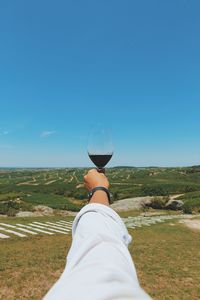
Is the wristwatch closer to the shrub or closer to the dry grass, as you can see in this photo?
the dry grass

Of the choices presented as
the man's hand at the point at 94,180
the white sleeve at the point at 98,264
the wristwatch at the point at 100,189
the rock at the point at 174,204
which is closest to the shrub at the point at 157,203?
the rock at the point at 174,204

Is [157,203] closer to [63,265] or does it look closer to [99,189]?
[63,265]

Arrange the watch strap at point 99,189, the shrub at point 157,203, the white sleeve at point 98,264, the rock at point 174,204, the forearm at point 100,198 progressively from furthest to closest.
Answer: the shrub at point 157,203 → the rock at point 174,204 → the watch strap at point 99,189 → the forearm at point 100,198 → the white sleeve at point 98,264

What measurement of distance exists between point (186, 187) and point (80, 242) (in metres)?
57.7

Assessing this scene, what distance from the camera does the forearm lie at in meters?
1.79

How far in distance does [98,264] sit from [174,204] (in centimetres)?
3578

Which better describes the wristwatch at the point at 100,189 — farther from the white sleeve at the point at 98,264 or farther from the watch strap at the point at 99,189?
the white sleeve at the point at 98,264

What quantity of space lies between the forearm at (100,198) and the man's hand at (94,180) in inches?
3.8

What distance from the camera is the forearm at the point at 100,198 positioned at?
1786mm

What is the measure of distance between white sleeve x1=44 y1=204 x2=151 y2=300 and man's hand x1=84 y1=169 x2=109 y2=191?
13.5 inches

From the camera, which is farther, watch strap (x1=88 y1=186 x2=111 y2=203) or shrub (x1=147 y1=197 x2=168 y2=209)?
shrub (x1=147 y1=197 x2=168 y2=209)

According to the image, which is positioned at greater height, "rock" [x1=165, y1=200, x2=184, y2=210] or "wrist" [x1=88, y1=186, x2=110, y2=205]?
"wrist" [x1=88, y1=186, x2=110, y2=205]

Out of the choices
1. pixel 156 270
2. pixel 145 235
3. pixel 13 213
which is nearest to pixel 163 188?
pixel 13 213

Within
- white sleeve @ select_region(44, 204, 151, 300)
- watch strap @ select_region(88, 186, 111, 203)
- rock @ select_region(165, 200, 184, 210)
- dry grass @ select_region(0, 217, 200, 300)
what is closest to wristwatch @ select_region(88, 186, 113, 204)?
watch strap @ select_region(88, 186, 111, 203)
